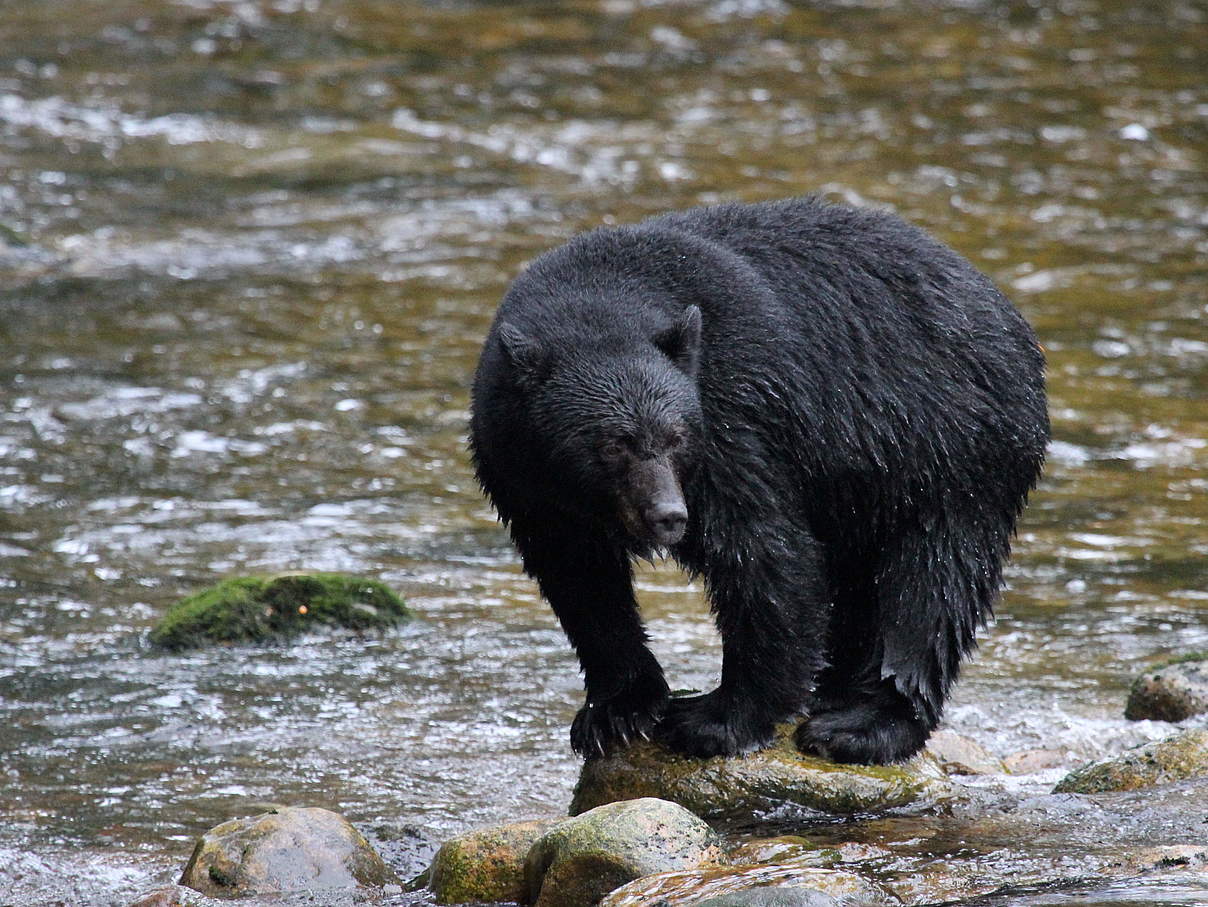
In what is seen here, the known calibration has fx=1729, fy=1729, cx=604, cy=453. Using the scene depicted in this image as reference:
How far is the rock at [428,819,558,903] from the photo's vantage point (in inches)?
239

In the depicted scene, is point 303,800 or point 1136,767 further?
point 303,800

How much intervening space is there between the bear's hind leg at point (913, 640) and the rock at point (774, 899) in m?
1.56

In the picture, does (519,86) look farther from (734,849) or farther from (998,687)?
(734,849)

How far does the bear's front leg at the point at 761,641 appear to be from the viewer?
20.7ft

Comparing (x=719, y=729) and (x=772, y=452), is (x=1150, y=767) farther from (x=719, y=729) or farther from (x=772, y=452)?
(x=772, y=452)

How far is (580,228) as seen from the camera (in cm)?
1694

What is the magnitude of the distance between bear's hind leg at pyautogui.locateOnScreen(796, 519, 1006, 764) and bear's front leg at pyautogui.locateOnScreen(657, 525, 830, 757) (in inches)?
11.9

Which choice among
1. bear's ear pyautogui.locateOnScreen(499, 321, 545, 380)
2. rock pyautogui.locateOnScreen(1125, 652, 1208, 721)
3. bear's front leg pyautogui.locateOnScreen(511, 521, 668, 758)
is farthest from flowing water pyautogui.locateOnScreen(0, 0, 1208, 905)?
bear's ear pyautogui.locateOnScreen(499, 321, 545, 380)

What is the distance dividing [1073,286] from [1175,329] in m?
1.27

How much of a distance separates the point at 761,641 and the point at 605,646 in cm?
68

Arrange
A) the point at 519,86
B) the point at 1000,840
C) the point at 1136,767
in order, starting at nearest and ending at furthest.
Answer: the point at 1000,840
the point at 1136,767
the point at 519,86

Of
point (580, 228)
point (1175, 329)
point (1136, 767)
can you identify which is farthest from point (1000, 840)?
point (580, 228)

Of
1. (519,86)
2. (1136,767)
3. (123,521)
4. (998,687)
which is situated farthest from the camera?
(519,86)

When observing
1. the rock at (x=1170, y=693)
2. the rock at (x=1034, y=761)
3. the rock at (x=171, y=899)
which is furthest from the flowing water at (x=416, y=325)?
the rock at (x=171, y=899)
